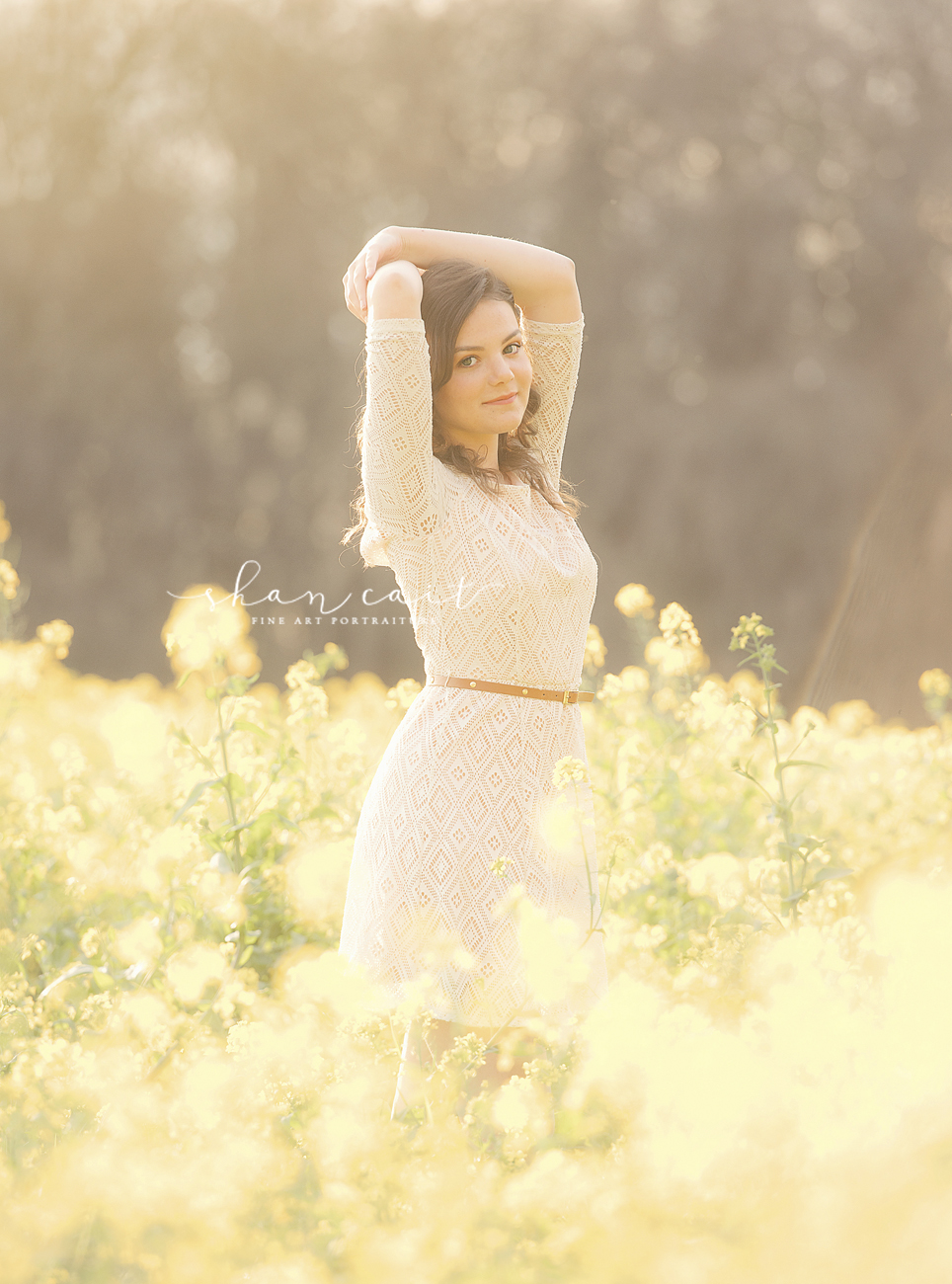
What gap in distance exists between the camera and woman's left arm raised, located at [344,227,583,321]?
161 centimetres

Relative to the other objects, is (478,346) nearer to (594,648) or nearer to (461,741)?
(461,741)

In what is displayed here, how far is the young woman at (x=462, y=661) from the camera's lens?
4.90 ft

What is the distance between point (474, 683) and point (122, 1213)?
95 centimetres

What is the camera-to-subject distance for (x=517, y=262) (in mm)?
1739

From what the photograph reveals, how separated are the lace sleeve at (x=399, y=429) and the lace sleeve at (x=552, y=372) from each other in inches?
14.4

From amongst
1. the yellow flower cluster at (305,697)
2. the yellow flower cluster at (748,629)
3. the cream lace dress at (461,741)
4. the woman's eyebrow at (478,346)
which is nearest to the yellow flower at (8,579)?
the yellow flower cluster at (305,697)

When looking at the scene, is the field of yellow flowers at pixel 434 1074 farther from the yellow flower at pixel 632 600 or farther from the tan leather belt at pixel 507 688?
the yellow flower at pixel 632 600

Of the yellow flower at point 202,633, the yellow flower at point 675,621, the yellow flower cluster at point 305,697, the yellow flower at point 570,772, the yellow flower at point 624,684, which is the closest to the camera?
the yellow flower at point 570,772

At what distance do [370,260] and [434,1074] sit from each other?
1084 mm

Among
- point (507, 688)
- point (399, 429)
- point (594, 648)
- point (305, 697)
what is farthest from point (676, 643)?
point (399, 429)

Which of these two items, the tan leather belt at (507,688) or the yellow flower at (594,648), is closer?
the tan leather belt at (507,688)

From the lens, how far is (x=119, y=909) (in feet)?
7.62

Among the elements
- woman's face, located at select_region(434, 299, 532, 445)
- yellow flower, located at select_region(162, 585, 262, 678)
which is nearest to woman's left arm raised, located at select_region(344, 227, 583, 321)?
woman's face, located at select_region(434, 299, 532, 445)

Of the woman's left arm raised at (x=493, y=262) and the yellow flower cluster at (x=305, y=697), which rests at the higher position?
the woman's left arm raised at (x=493, y=262)
